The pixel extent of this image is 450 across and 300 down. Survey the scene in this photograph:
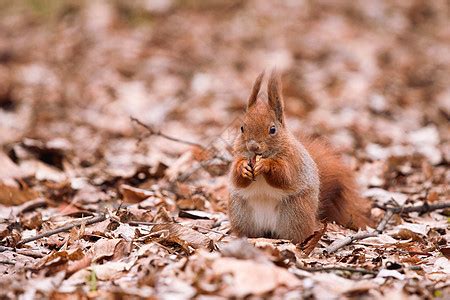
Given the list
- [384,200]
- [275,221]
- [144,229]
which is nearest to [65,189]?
[144,229]

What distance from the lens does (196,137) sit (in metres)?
6.97

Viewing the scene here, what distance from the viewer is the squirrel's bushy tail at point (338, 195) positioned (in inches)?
161

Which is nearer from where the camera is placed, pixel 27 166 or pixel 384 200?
pixel 384 200

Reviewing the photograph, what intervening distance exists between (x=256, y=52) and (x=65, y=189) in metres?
5.34

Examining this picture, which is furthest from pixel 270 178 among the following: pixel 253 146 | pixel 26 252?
pixel 26 252

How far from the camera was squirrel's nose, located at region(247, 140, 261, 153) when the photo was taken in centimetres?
353

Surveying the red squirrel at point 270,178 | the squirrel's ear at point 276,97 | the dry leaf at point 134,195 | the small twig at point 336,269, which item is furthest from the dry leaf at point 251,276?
the dry leaf at point 134,195

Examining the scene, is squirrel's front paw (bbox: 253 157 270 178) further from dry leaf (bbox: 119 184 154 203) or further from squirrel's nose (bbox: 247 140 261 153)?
dry leaf (bbox: 119 184 154 203)

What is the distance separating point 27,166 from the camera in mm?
5449

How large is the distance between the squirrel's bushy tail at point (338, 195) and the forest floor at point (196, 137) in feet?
0.30

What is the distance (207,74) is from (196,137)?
2.12 metres

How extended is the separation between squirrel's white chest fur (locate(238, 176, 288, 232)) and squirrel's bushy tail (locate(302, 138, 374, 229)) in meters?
0.49

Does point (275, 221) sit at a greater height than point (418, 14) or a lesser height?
lesser

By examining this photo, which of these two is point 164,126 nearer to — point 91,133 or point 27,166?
point 91,133
